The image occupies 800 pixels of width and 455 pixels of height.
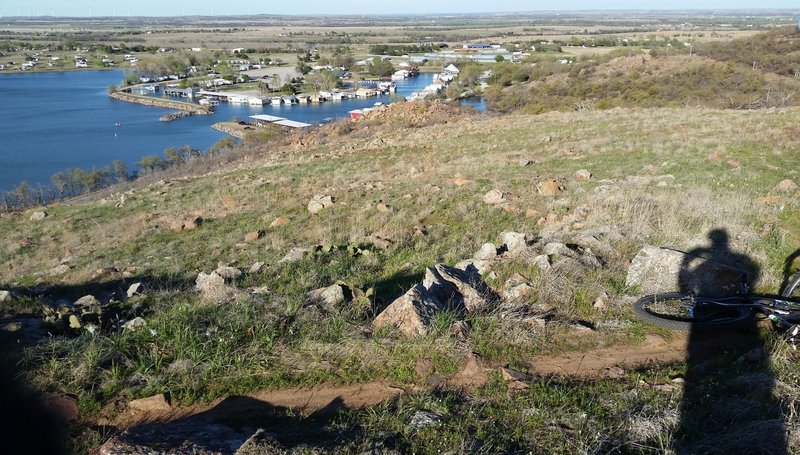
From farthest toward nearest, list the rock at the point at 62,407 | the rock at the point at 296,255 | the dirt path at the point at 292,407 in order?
the rock at the point at 296,255 → the rock at the point at 62,407 → the dirt path at the point at 292,407

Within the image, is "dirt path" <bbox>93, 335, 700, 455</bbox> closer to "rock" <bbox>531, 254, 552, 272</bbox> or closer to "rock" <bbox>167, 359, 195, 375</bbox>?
"rock" <bbox>167, 359, 195, 375</bbox>

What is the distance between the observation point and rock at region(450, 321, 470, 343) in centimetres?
459

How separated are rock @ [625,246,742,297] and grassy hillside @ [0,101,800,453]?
1.29ft

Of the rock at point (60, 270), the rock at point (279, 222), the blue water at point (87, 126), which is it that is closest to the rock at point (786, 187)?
the rock at point (279, 222)

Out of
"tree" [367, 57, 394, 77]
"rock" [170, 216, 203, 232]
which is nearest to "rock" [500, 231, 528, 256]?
"rock" [170, 216, 203, 232]

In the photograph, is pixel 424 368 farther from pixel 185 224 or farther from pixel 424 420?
pixel 185 224

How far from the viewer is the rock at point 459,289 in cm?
537

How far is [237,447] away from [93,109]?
78325 millimetres

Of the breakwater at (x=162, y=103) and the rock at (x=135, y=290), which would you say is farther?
the breakwater at (x=162, y=103)

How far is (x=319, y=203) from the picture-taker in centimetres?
1283

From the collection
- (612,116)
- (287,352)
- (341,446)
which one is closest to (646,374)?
(341,446)

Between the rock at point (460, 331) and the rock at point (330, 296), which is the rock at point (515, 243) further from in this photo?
the rock at point (330, 296)

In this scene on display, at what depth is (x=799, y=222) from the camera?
789 centimetres

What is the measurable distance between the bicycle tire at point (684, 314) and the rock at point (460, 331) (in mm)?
1731
